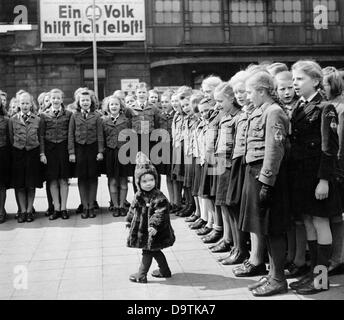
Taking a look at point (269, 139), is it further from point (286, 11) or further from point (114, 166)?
point (286, 11)

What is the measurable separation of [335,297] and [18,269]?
11.2ft

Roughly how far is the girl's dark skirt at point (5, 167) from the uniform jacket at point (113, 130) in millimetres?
1629

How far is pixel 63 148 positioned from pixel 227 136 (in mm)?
3673

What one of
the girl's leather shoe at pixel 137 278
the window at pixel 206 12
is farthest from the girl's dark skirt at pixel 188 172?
the window at pixel 206 12

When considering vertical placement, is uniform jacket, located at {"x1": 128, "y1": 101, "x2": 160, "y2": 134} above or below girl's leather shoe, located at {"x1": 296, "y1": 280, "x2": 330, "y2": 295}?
above

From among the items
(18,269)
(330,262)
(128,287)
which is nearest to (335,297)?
(330,262)

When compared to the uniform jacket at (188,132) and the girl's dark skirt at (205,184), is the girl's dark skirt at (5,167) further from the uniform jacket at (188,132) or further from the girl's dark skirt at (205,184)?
the girl's dark skirt at (205,184)

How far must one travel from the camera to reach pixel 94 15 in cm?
2058

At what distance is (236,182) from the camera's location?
5215 mm

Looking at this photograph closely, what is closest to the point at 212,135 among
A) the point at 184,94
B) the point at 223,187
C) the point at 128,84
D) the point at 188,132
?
the point at 223,187

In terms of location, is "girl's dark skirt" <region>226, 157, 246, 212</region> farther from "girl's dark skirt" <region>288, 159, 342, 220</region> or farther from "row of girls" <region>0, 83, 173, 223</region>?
"row of girls" <region>0, 83, 173, 223</region>

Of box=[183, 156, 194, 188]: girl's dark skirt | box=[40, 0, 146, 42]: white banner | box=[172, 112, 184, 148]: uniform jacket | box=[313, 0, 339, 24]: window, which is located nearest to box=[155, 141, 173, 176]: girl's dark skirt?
box=[172, 112, 184, 148]: uniform jacket

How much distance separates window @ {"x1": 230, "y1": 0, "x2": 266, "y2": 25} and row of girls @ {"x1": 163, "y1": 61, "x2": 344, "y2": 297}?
18.8m

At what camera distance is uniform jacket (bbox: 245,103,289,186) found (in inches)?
170
